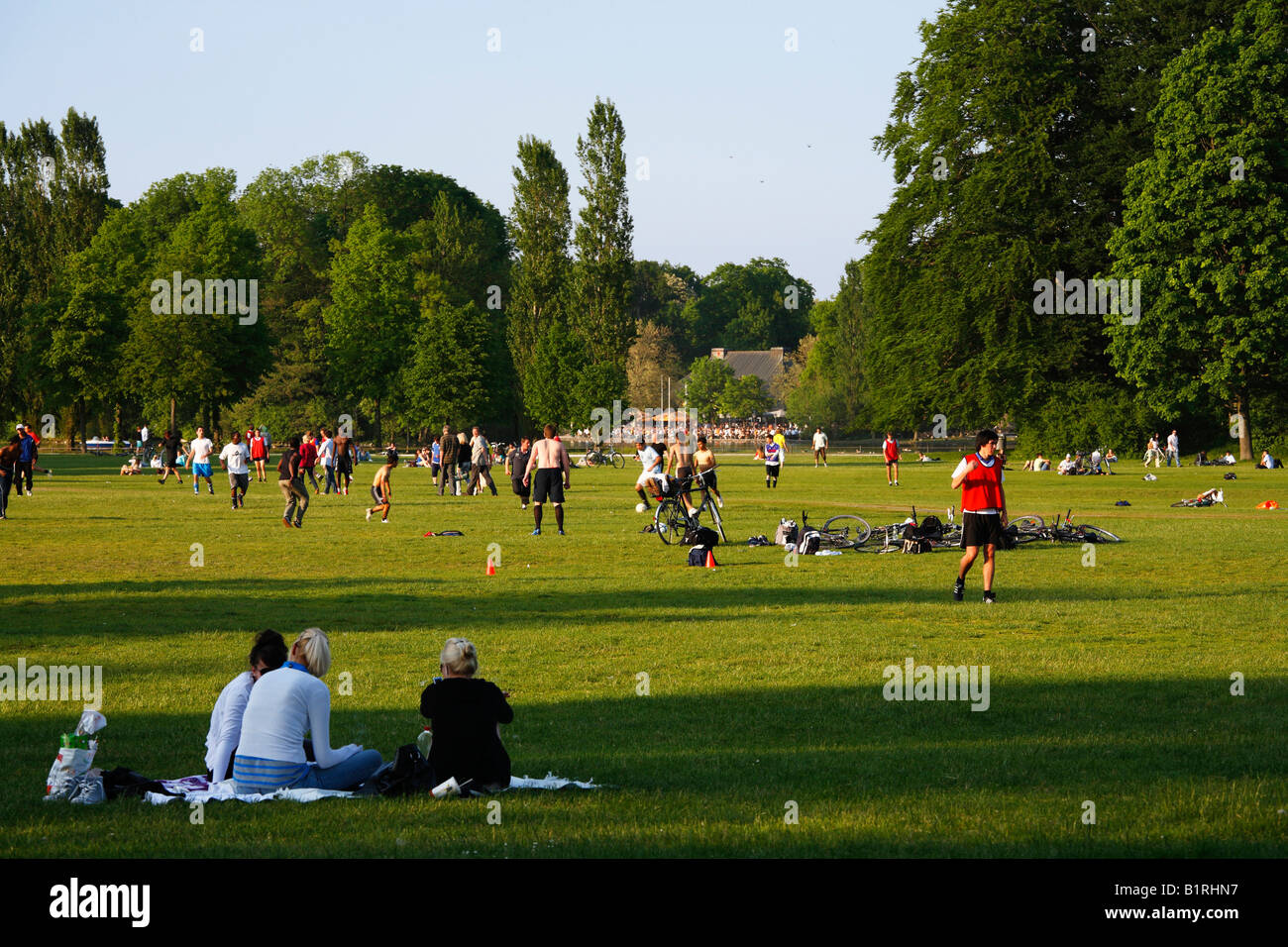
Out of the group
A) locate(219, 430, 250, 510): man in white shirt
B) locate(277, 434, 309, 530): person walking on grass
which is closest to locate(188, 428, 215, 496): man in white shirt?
locate(219, 430, 250, 510): man in white shirt

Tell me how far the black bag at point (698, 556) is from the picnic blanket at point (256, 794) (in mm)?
12043

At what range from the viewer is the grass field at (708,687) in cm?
660

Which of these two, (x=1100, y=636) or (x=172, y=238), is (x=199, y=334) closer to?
(x=172, y=238)

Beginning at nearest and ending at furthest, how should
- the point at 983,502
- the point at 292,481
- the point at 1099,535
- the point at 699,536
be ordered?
the point at 983,502 < the point at 699,536 < the point at 1099,535 < the point at 292,481

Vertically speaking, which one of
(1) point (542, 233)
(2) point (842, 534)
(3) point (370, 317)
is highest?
(1) point (542, 233)

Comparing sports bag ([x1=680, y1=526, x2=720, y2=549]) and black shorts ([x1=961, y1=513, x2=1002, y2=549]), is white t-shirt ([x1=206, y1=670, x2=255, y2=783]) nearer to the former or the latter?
black shorts ([x1=961, y1=513, x2=1002, y2=549])

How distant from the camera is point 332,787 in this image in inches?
297

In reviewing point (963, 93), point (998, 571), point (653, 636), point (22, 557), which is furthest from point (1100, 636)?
point (963, 93)

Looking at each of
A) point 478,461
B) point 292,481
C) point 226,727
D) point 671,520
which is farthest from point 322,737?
point 478,461

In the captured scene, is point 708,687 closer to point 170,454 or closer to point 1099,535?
point 1099,535

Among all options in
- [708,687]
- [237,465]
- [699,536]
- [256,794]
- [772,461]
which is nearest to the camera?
[256,794]

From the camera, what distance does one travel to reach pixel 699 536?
19.8m

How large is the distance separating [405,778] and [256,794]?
2.70 feet
